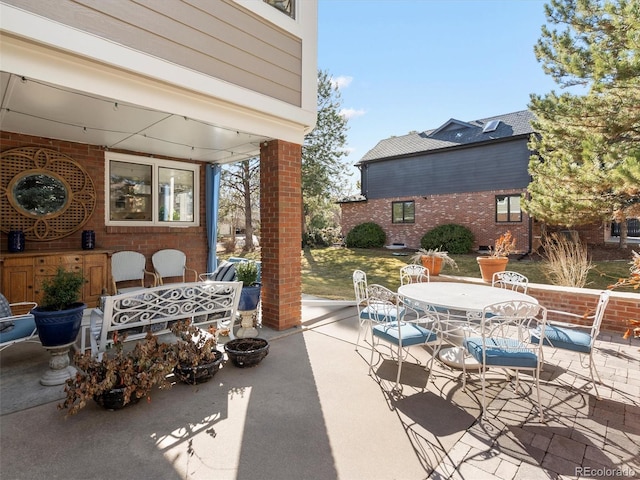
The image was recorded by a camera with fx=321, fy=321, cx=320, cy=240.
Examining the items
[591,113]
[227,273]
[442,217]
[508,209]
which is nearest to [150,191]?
[227,273]

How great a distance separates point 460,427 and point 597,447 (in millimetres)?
936

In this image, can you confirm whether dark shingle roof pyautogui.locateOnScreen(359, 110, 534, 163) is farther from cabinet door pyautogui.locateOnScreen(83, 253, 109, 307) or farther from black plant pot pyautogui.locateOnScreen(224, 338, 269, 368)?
cabinet door pyautogui.locateOnScreen(83, 253, 109, 307)

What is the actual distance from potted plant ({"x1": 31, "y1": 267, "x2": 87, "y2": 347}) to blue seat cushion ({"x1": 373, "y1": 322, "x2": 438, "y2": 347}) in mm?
3106

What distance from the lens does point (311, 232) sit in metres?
19.3

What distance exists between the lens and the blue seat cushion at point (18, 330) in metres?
3.17

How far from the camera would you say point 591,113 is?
5.80m

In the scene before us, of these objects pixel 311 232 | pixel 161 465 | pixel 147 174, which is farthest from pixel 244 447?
pixel 311 232

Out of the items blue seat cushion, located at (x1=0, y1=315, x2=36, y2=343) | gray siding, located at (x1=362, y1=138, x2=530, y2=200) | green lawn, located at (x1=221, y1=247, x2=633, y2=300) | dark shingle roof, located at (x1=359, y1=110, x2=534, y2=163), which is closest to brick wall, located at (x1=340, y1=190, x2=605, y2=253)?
gray siding, located at (x1=362, y1=138, x2=530, y2=200)

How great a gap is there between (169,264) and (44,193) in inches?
92.1

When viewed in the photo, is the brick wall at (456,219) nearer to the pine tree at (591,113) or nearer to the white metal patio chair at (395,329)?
the pine tree at (591,113)

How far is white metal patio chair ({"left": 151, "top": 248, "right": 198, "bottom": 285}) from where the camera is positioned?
6.44 metres

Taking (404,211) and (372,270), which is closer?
(372,270)

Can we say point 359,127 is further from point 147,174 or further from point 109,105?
point 109,105

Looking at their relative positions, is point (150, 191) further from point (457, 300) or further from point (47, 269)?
point (457, 300)
